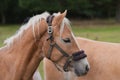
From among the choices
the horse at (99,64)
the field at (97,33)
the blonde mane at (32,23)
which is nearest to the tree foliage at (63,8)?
the field at (97,33)

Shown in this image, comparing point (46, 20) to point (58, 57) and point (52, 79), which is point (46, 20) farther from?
point (52, 79)

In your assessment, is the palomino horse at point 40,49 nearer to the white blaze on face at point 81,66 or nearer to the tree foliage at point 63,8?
the white blaze on face at point 81,66

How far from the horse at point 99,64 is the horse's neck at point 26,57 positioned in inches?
54.3

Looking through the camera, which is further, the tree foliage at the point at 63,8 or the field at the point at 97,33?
the tree foliage at the point at 63,8

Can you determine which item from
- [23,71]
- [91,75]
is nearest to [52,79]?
[91,75]

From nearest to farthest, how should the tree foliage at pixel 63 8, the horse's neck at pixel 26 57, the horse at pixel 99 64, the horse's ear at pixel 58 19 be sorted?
Result: the horse's ear at pixel 58 19, the horse's neck at pixel 26 57, the horse at pixel 99 64, the tree foliage at pixel 63 8

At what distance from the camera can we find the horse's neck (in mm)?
4781

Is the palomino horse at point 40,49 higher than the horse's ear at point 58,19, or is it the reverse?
the horse's ear at point 58,19

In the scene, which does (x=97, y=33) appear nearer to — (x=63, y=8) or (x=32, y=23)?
(x=63, y=8)

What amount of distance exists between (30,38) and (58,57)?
0.43m

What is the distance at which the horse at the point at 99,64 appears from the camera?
20.4ft

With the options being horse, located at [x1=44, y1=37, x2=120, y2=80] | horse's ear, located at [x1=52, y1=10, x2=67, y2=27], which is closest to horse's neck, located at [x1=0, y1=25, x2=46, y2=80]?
horse's ear, located at [x1=52, y1=10, x2=67, y2=27]

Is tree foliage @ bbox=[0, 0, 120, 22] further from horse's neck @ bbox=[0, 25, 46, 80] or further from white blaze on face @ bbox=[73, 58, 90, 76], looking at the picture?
white blaze on face @ bbox=[73, 58, 90, 76]

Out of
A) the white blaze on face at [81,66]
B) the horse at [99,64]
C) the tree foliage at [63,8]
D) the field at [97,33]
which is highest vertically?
the white blaze on face at [81,66]
